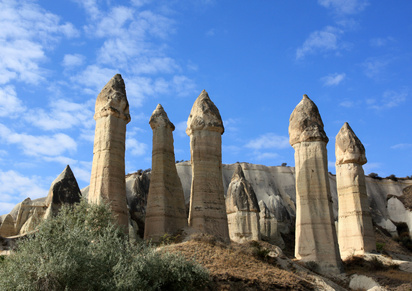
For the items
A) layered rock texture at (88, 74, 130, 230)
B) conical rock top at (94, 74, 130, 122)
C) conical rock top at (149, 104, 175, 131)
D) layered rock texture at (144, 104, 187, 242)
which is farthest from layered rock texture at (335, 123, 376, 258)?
conical rock top at (94, 74, 130, 122)

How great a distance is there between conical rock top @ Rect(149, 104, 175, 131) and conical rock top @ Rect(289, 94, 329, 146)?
19.8ft

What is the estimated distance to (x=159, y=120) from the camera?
20.9m

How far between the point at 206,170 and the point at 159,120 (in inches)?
113

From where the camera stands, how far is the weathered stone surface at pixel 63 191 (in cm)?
2642

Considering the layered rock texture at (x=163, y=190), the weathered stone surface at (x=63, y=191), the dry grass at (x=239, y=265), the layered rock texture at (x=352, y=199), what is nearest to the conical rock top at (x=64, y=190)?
the weathered stone surface at (x=63, y=191)

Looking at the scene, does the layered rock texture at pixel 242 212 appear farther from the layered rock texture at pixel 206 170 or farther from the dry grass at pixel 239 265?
the dry grass at pixel 239 265

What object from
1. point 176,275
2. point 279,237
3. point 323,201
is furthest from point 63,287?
point 279,237

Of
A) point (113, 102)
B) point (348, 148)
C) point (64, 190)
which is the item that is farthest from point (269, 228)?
point (113, 102)

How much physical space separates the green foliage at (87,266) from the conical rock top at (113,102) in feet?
19.0

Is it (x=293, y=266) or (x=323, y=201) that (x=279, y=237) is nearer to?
(x=323, y=201)

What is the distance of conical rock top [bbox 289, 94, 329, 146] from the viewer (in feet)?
76.2

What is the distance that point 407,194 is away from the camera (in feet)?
178

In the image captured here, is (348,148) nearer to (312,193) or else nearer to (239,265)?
(312,193)

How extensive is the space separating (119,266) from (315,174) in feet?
41.9
